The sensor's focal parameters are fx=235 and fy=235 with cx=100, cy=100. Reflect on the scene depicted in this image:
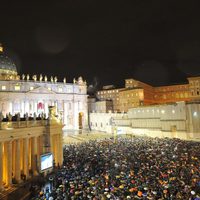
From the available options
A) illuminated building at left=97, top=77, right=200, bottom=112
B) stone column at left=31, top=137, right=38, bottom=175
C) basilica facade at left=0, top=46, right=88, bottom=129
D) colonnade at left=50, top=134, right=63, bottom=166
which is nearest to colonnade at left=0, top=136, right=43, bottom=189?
stone column at left=31, top=137, right=38, bottom=175

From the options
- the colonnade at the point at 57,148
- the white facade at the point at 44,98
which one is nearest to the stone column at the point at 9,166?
the colonnade at the point at 57,148

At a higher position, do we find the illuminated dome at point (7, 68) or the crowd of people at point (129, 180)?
the illuminated dome at point (7, 68)

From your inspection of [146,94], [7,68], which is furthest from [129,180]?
[7,68]

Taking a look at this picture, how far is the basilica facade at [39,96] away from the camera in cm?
7394

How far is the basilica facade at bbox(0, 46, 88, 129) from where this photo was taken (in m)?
73.9

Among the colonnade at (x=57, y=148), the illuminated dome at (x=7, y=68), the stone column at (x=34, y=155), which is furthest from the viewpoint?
the illuminated dome at (x=7, y=68)

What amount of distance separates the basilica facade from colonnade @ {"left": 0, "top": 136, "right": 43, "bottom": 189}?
48798 millimetres

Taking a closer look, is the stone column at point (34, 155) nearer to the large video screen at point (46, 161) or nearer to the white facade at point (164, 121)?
the large video screen at point (46, 161)

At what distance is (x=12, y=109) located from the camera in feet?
244

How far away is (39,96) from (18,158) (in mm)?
63500

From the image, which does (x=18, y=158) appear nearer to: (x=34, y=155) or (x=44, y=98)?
(x=34, y=155)

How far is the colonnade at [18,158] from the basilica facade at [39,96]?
4880 cm

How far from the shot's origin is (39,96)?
7962cm

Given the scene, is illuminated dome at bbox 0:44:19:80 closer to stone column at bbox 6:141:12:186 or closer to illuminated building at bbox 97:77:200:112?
illuminated building at bbox 97:77:200:112
